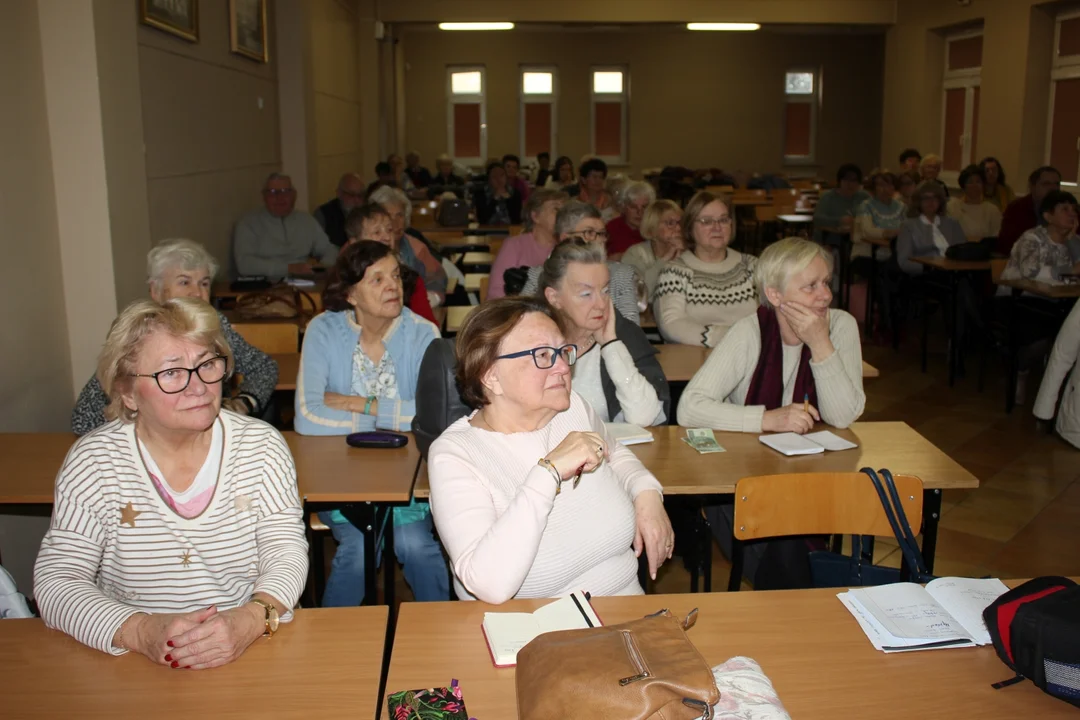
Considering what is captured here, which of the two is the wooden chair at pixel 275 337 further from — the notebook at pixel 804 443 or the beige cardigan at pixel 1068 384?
the beige cardigan at pixel 1068 384

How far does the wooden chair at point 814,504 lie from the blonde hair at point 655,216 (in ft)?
12.2

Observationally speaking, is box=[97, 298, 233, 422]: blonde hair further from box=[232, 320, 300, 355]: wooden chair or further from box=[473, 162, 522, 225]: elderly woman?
box=[473, 162, 522, 225]: elderly woman

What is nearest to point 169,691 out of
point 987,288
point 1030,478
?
point 1030,478

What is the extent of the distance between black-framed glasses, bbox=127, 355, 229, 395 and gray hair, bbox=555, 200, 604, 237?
123 inches

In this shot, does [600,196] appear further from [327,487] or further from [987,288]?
[327,487]

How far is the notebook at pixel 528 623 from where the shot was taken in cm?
179

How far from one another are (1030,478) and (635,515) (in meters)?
3.54

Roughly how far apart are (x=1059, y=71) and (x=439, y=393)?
9977 millimetres

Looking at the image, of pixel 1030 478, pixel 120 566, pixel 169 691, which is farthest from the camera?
pixel 1030 478

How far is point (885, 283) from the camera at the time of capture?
847cm

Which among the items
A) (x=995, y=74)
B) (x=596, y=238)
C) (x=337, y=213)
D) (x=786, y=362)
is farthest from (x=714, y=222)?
(x=995, y=74)

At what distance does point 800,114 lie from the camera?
18312mm

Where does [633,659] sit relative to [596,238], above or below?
below

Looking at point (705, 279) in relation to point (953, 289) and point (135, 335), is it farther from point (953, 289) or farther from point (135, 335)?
point (135, 335)
